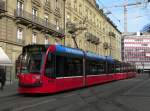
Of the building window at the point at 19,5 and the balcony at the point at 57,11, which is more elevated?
the balcony at the point at 57,11

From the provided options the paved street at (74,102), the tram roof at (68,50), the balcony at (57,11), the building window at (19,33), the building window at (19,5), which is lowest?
the paved street at (74,102)

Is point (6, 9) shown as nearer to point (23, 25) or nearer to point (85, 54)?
point (23, 25)

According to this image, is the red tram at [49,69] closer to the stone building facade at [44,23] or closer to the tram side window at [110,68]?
the stone building facade at [44,23]

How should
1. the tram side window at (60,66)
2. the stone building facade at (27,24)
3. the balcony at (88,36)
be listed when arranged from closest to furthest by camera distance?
the tram side window at (60,66), the stone building facade at (27,24), the balcony at (88,36)

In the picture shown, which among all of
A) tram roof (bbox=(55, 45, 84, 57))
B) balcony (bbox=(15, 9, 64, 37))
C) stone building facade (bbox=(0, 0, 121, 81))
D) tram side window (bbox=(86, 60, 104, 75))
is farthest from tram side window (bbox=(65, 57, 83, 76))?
balcony (bbox=(15, 9, 64, 37))

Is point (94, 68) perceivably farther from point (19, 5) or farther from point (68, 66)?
point (19, 5)

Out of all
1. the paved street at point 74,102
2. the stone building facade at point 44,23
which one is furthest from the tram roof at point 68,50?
the stone building facade at point 44,23

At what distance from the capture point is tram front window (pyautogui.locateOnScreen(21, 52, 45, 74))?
68.2 feet

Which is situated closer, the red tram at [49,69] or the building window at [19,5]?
the red tram at [49,69]

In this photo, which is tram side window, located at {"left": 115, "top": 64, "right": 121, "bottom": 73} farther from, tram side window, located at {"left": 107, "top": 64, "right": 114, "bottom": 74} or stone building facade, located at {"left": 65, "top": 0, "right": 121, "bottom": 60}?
stone building facade, located at {"left": 65, "top": 0, "right": 121, "bottom": 60}

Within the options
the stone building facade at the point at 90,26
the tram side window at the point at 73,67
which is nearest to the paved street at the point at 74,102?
the tram side window at the point at 73,67

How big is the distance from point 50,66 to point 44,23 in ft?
82.2

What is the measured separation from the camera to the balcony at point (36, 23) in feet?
129

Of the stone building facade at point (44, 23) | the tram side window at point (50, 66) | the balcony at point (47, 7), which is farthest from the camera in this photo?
the balcony at point (47, 7)
